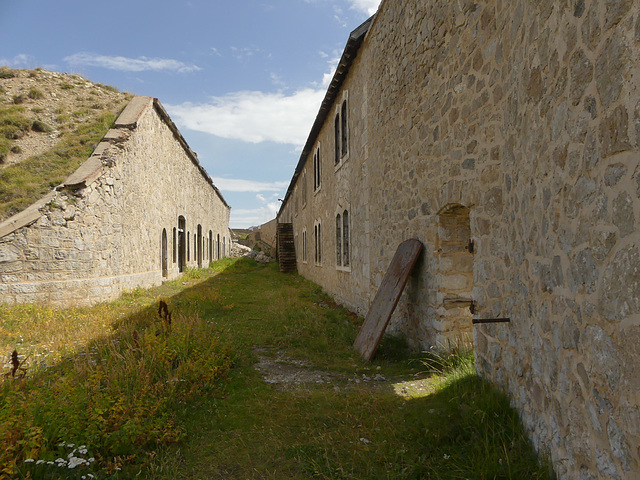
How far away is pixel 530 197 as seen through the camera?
2.71 meters

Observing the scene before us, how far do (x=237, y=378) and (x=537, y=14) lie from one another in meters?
4.52

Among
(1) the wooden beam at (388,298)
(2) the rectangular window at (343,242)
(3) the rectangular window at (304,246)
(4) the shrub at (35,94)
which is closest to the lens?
(1) the wooden beam at (388,298)

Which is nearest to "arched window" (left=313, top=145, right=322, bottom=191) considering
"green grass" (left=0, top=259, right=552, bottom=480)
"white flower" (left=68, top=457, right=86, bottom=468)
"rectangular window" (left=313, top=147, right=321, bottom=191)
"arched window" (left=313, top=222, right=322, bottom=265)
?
"rectangular window" (left=313, top=147, right=321, bottom=191)

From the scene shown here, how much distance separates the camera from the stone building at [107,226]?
A: 8281 millimetres

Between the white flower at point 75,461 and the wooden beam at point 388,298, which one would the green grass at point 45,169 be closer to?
the white flower at point 75,461

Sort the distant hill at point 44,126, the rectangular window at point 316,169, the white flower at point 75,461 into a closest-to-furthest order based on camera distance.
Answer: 1. the white flower at point 75,461
2. the distant hill at point 44,126
3. the rectangular window at point 316,169

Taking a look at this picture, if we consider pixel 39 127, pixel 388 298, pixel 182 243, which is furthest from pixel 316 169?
pixel 388 298

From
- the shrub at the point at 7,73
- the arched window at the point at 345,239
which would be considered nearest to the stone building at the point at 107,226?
the shrub at the point at 7,73

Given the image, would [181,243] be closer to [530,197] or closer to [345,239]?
[345,239]

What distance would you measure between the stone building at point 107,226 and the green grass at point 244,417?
10.6 ft

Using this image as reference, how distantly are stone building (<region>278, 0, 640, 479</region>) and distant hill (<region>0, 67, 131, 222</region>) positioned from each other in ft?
30.7

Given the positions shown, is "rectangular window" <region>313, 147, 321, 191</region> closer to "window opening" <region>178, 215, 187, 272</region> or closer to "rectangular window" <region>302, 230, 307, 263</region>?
"rectangular window" <region>302, 230, 307, 263</region>

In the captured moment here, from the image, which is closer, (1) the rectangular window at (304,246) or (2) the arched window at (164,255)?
(2) the arched window at (164,255)

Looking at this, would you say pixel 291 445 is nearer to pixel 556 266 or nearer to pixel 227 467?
pixel 227 467
